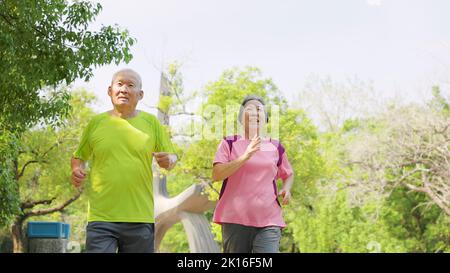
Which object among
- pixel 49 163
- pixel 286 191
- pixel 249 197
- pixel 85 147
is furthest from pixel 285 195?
pixel 49 163

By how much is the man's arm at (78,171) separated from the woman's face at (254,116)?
1100 millimetres

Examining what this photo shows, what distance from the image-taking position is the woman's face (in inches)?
175

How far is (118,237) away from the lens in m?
3.69

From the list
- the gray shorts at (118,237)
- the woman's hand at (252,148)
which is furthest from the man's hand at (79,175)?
the woman's hand at (252,148)

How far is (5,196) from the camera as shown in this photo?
12.0 meters

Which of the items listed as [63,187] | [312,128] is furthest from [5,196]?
[312,128]

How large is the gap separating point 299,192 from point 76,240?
18.1 metres

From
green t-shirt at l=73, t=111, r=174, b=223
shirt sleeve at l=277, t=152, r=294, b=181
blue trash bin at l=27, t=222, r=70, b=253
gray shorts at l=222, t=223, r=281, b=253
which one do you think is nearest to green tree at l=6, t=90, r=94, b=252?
blue trash bin at l=27, t=222, r=70, b=253

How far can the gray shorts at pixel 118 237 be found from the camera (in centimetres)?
364

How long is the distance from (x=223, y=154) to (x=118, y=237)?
0.98 metres

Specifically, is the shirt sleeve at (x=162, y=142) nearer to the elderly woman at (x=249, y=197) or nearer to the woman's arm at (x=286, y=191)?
the elderly woman at (x=249, y=197)

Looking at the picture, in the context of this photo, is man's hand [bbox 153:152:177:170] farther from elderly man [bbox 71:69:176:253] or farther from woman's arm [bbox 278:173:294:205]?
woman's arm [bbox 278:173:294:205]

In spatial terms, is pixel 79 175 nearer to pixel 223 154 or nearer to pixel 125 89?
pixel 125 89

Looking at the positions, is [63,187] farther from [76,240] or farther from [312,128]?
[76,240]
